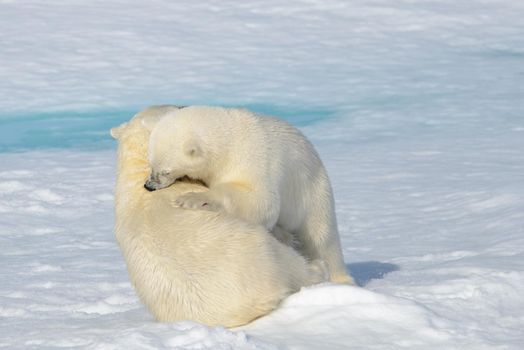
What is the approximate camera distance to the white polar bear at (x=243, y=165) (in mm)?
3094

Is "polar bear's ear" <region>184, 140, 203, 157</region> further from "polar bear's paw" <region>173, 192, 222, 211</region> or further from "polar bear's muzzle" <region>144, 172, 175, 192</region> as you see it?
"polar bear's paw" <region>173, 192, 222, 211</region>

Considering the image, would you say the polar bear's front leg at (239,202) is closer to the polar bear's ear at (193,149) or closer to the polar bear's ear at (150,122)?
the polar bear's ear at (193,149)

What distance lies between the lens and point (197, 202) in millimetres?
2951

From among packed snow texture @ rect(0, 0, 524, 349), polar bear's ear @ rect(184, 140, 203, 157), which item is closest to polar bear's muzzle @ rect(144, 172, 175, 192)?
polar bear's ear @ rect(184, 140, 203, 157)

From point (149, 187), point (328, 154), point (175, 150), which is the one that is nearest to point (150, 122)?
point (175, 150)

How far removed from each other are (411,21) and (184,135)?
993cm

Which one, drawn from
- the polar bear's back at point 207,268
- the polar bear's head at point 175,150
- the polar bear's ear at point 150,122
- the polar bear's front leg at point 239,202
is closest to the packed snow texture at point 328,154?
the polar bear's back at point 207,268

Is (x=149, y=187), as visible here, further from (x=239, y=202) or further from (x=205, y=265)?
(x=205, y=265)

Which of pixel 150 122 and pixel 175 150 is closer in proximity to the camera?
pixel 175 150

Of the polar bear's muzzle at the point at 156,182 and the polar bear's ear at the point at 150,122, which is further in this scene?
the polar bear's ear at the point at 150,122

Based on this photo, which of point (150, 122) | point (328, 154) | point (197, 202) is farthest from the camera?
point (328, 154)

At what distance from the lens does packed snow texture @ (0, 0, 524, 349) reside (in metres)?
2.76

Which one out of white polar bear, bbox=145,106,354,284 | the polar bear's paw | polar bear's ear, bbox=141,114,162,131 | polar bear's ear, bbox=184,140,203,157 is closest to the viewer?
the polar bear's paw

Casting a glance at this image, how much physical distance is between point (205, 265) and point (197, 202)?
0.20 m
